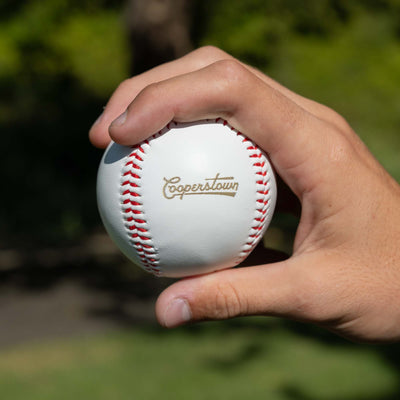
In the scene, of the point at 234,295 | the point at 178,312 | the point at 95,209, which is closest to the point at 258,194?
the point at 234,295

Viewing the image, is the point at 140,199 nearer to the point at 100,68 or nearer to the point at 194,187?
the point at 194,187

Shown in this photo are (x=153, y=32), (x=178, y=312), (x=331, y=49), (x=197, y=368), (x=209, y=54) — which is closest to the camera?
(x=178, y=312)

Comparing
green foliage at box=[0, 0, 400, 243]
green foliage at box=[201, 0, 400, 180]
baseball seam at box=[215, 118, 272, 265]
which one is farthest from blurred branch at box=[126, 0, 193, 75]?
baseball seam at box=[215, 118, 272, 265]

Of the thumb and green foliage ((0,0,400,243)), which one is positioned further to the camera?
green foliage ((0,0,400,243))

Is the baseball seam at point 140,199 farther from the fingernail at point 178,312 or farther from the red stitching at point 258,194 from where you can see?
the fingernail at point 178,312

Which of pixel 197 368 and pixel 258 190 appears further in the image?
pixel 197 368

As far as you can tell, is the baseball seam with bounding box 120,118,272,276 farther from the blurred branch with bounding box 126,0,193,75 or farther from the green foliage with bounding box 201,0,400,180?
the green foliage with bounding box 201,0,400,180

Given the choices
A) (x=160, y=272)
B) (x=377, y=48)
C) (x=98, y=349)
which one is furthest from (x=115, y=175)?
(x=377, y=48)
